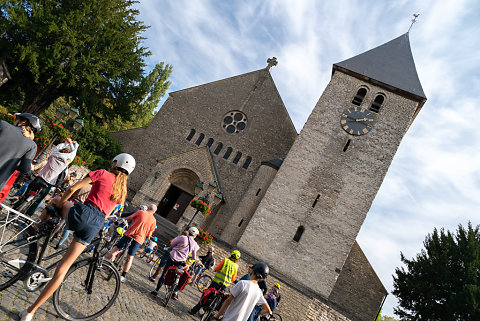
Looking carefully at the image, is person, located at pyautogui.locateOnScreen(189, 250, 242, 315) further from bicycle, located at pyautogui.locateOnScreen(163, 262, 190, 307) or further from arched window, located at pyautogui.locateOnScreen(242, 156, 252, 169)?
arched window, located at pyautogui.locateOnScreen(242, 156, 252, 169)

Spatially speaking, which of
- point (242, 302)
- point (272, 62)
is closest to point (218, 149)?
point (272, 62)

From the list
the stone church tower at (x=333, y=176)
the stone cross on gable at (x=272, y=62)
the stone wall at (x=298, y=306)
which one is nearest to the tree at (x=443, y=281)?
the stone church tower at (x=333, y=176)

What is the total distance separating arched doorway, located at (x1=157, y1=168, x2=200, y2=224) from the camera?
19031mm

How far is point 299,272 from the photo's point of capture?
15016 mm

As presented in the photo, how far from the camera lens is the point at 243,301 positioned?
367 cm

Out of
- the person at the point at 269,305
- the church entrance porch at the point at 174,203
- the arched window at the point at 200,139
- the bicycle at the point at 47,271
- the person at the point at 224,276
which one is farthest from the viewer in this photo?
the arched window at the point at 200,139

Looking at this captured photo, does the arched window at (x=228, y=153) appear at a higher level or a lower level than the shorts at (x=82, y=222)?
higher

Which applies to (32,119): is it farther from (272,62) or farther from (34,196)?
(272,62)

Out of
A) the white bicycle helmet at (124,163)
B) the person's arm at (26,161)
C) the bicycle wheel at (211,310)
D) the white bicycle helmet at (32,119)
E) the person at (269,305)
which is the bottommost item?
the bicycle wheel at (211,310)

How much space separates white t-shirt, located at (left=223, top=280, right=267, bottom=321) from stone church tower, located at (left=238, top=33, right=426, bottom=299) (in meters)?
12.1

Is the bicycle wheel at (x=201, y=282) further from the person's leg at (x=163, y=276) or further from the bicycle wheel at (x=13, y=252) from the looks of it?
the bicycle wheel at (x=13, y=252)

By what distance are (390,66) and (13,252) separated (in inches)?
903

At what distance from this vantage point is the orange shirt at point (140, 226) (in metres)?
5.97

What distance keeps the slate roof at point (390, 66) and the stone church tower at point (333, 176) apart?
0.30 feet
